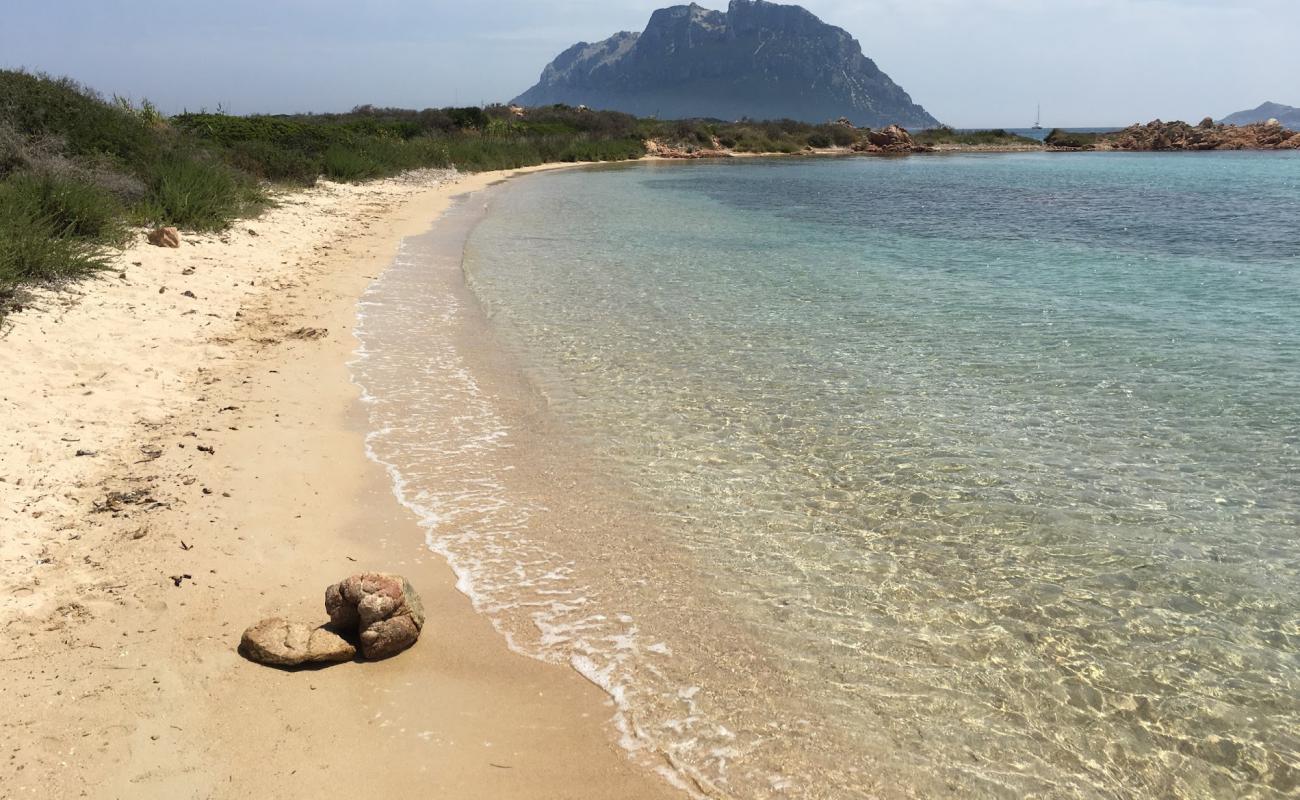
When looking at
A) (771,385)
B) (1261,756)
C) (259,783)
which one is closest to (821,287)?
(771,385)

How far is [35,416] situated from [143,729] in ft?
12.9

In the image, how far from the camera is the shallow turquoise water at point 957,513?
340 centimetres

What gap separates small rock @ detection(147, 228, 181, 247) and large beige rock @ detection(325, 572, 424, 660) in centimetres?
1072

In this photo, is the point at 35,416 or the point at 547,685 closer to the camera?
the point at 547,685

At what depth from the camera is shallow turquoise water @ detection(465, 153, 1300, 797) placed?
3402 millimetres

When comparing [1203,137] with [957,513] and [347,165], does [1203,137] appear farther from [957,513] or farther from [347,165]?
[957,513]

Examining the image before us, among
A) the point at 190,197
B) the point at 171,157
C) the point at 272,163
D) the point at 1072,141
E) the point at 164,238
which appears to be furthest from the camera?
the point at 1072,141

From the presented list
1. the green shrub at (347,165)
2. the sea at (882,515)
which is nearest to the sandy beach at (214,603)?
the sea at (882,515)

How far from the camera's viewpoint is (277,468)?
5.78m

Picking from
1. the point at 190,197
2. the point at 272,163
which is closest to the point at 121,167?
the point at 190,197

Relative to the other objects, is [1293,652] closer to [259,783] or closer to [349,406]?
[259,783]

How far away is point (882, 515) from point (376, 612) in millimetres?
3274

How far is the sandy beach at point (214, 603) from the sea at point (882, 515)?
340mm

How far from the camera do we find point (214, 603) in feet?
13.7
